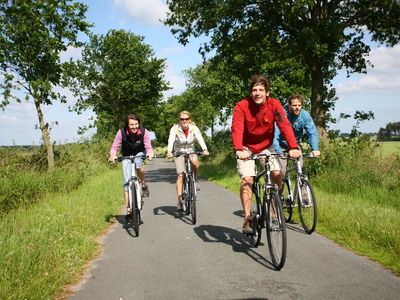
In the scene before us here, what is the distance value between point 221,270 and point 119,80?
38.2 m

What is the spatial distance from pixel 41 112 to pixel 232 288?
15.6 metres

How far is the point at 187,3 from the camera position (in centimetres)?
1598

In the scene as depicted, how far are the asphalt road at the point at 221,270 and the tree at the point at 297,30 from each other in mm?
9325

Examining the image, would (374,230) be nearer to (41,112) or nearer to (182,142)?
(182,142)

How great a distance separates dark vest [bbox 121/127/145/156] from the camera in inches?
313

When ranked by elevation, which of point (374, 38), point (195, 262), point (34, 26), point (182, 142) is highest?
point (34, 26)

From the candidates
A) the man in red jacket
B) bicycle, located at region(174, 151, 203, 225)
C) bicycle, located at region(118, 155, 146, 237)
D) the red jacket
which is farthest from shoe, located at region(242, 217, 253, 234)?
bicycle, located at region(174, 151, 203, 225)

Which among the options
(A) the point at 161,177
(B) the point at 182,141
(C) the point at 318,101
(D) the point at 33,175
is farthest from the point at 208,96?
(B) the point at 182,141

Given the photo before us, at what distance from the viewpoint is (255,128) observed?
5574 mm

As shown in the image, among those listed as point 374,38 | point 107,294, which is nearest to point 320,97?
point 374,38

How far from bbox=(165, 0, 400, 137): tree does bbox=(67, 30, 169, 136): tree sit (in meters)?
25.0

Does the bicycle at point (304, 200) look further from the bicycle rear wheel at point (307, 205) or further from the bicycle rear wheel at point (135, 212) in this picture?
the bicycle rear wheel at point (135, 212)

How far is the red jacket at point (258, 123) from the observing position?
5355mm

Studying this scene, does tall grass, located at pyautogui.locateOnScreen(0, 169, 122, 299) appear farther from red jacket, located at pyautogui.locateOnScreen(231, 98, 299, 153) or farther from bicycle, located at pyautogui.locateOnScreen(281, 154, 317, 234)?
bicycle, located at pyautogui.locateOnScreen(281, 154, 317, 234)
